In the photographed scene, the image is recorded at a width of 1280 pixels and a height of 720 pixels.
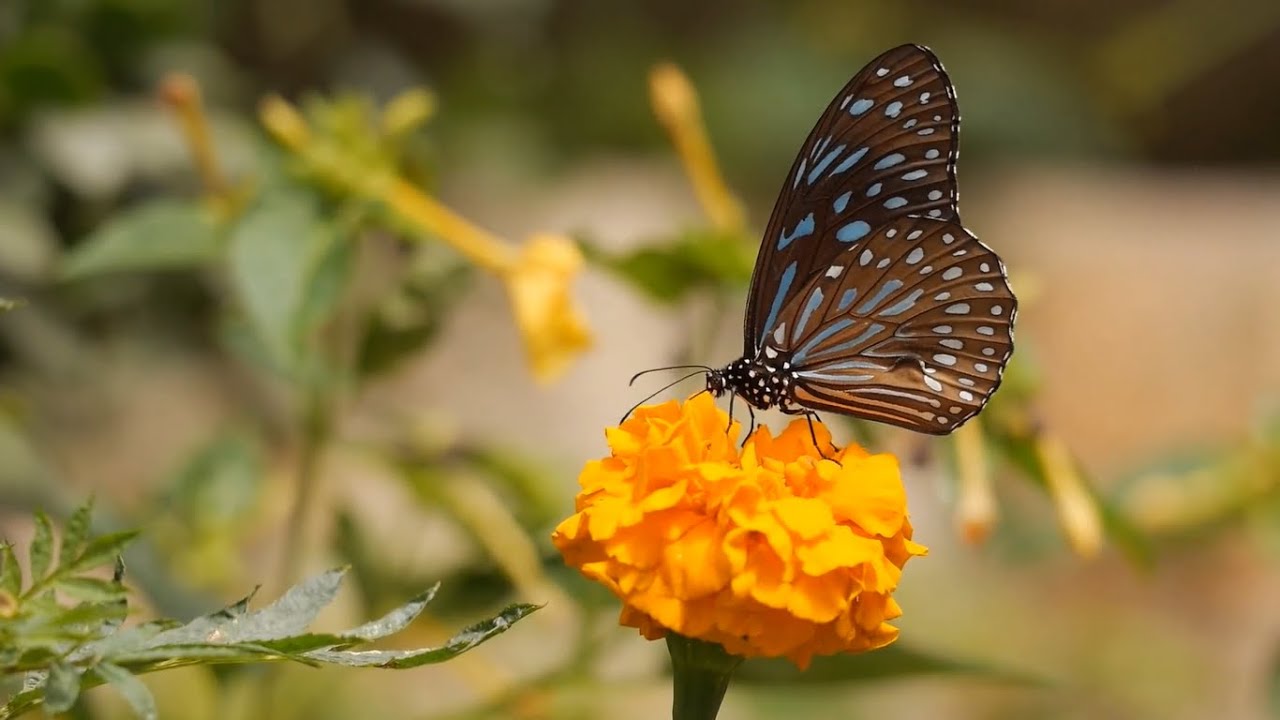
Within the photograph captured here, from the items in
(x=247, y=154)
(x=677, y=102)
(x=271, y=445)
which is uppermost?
(x=271, y=445)

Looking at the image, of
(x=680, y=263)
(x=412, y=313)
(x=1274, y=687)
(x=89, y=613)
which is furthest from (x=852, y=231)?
(x=1274, y=687)

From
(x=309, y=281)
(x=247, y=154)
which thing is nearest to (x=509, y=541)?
(x=309, y=281)

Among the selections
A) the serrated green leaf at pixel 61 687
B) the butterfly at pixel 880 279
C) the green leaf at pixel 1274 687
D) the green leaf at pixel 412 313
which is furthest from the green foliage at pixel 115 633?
the green leaf at pixel 1274 687

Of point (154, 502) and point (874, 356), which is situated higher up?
point (154, 502)

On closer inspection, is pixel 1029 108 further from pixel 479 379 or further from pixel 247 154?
pixel 247 154

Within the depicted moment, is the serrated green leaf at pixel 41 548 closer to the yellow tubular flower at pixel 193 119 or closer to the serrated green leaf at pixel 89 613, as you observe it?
the serrated green leaf at pixel 89 613

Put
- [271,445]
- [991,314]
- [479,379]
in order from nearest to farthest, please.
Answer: [991,314] → [271,445] → [479,379]

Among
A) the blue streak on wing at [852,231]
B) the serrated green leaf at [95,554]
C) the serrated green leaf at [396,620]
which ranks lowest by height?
the serrated green leaf at [396,620]
